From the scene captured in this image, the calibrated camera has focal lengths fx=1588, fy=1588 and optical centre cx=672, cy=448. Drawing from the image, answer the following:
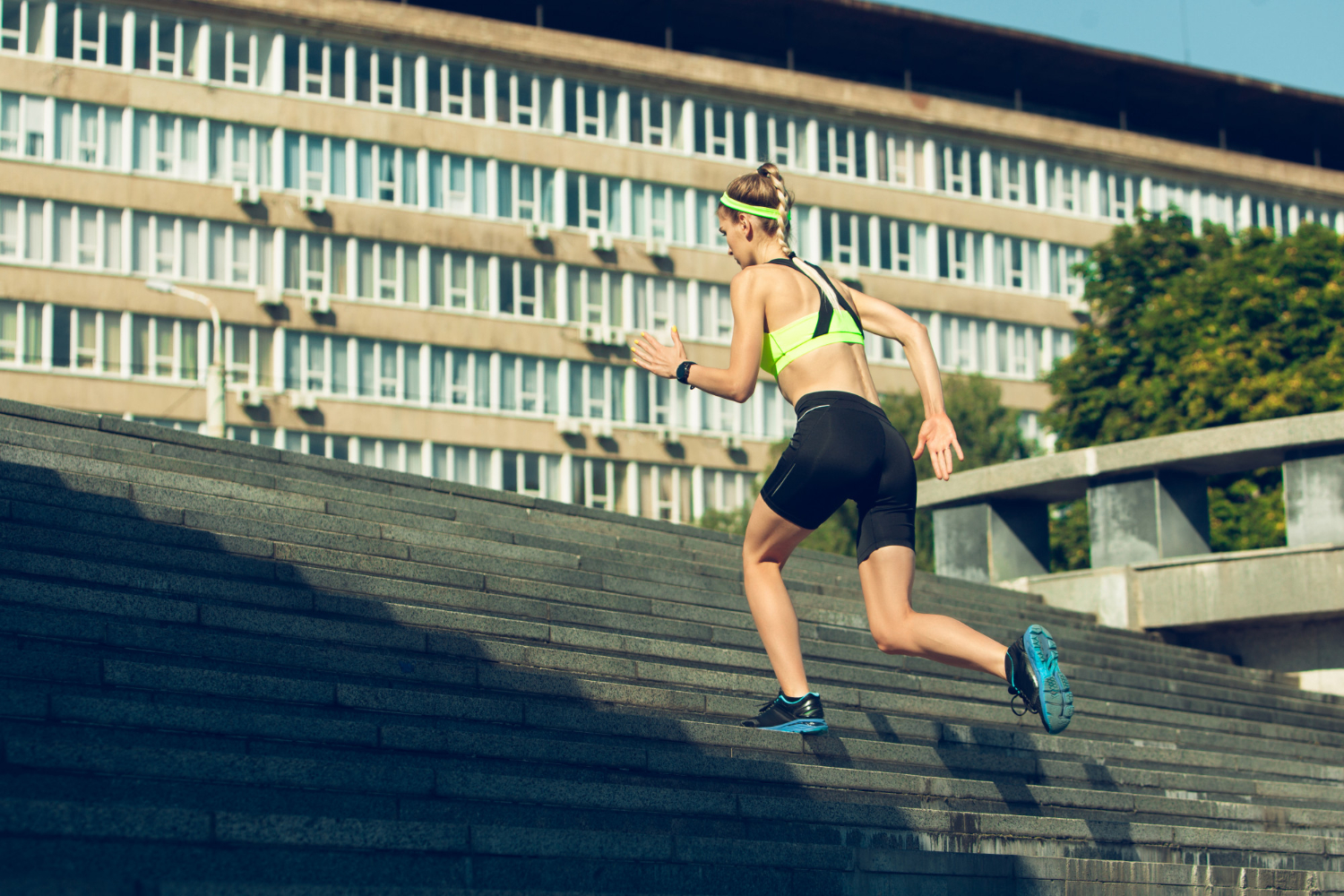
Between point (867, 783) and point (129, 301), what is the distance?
3894cm

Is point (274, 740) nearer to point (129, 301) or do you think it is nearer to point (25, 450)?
point (25, 450)

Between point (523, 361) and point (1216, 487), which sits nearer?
point (1216, 487)

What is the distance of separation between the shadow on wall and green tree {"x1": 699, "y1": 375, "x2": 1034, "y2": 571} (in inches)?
1033

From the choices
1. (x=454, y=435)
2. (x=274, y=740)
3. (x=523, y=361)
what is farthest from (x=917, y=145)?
(x=274, y=740)

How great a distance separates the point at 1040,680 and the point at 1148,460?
11.5m

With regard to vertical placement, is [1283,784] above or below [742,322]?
below

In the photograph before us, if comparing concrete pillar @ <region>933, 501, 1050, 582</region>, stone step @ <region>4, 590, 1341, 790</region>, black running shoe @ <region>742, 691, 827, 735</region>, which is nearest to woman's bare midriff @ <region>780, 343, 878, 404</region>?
black running shoe @ <region>742, 691, 827, 735</region>

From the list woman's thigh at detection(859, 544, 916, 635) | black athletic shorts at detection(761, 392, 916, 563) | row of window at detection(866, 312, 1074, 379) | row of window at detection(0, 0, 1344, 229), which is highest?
row of window at detection(0, 0, 1344, 229)

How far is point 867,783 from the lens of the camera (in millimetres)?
6383

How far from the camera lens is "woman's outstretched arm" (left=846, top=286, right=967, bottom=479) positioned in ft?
Result: 19.2

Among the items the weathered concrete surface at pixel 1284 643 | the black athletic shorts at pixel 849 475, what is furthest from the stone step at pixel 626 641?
the weathered concrete surface at pixel 1284 643

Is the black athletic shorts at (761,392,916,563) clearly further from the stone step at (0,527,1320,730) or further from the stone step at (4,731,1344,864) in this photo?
the stone step at (0,527,1320,730)

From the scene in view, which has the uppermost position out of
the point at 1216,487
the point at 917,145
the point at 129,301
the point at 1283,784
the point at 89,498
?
the point at 917,145

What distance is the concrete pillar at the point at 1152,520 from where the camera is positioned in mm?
16281
